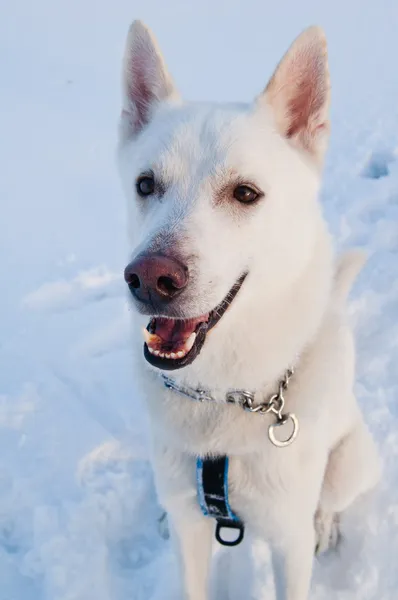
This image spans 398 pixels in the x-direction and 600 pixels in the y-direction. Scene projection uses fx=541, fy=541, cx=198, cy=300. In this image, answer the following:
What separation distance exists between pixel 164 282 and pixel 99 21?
39.3 ft

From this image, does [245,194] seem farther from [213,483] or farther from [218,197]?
[213,483]

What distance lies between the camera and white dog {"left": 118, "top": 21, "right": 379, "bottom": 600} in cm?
167

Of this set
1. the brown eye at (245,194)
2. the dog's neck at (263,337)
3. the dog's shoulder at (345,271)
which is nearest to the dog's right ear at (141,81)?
the brown eye at (245,194)

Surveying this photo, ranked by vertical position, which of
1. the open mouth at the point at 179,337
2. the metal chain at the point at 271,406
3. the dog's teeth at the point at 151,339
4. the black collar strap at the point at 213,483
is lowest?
the black collar strap at the point at 213,483

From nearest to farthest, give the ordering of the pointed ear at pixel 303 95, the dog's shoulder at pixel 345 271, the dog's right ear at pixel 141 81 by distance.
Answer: the pointed ear at pixel 303 95, the dog's right ear at pixel 141 81, the dog's shoulder at pixel 345 271

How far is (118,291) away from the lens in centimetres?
454

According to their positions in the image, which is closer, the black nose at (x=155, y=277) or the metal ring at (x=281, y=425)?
the black nose at (x=155, y=277)

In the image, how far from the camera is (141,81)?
7.19 ft

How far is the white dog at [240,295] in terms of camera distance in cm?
167

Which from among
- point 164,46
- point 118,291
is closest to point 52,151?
point 118,291

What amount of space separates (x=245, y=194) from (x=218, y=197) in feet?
0.30

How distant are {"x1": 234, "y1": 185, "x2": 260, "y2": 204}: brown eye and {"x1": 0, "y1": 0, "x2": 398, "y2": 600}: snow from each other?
1.79 metres

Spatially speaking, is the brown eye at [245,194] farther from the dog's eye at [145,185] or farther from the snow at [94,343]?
the snow at [94,343]

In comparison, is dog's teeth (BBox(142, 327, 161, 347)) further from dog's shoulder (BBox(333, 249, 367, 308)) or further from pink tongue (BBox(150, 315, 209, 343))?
dog's shoulder (BBox(333, 249, 367, 308))
